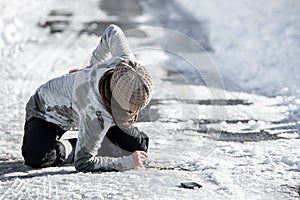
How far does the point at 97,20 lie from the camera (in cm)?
1089

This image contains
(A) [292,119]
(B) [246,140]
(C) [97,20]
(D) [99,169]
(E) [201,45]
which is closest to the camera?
(D) [99,169]

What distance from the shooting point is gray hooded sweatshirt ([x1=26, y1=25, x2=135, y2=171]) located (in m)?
4.20

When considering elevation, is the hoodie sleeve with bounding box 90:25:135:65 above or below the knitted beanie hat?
above

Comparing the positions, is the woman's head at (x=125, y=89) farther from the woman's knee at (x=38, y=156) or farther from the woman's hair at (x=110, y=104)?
the woman's knee at (x=38, y=156)

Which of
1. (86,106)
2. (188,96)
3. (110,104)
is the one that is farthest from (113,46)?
(188,96)

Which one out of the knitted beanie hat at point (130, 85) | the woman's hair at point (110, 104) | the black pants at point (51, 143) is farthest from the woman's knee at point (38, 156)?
the knitted beanie hat at point (130, 85)

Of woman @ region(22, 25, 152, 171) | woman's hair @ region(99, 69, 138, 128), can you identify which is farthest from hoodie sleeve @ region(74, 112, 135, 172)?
woman's hair @ region(99, 69, 138, 128)

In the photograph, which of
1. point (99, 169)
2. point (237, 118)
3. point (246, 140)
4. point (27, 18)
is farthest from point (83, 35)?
point (99, 169)

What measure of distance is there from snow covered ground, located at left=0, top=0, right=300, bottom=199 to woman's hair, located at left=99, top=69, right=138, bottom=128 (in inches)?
18.9

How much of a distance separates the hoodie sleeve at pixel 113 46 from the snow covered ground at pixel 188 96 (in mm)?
859

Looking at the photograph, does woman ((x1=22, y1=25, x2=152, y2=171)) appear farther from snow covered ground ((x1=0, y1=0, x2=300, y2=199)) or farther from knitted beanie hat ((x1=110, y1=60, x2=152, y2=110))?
snow covered ground ((x1=0, y1=0, x2=300, y2=199))

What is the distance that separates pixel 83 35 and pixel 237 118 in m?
4.16

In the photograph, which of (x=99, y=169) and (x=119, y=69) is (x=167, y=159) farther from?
(x=119, y=69)

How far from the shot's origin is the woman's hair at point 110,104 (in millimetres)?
4039
